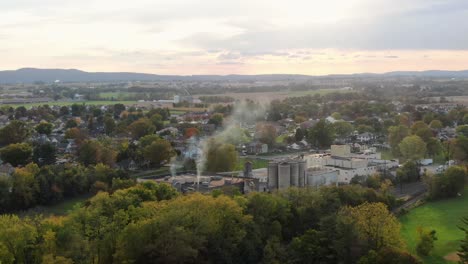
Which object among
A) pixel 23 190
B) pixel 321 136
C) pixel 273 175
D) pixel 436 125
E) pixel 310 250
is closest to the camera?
pixel 310 250

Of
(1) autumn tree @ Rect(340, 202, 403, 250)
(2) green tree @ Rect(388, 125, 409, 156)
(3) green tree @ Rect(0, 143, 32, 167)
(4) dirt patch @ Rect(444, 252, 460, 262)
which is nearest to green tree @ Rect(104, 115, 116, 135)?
(3) green tree @ Rect(0, 143, 32, 167)

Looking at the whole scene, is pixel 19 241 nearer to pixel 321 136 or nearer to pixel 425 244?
pixel 425 244

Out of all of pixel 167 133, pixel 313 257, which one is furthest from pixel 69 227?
pixel 167 133

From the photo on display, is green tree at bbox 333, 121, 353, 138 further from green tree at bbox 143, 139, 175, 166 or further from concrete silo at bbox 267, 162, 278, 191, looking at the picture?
concrete silo at bbox 267, 162, 278, 191

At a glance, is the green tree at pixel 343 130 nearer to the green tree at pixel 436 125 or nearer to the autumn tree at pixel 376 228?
the green tree at pixel 436 125

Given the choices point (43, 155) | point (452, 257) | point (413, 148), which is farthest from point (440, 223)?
point (43, 155)
